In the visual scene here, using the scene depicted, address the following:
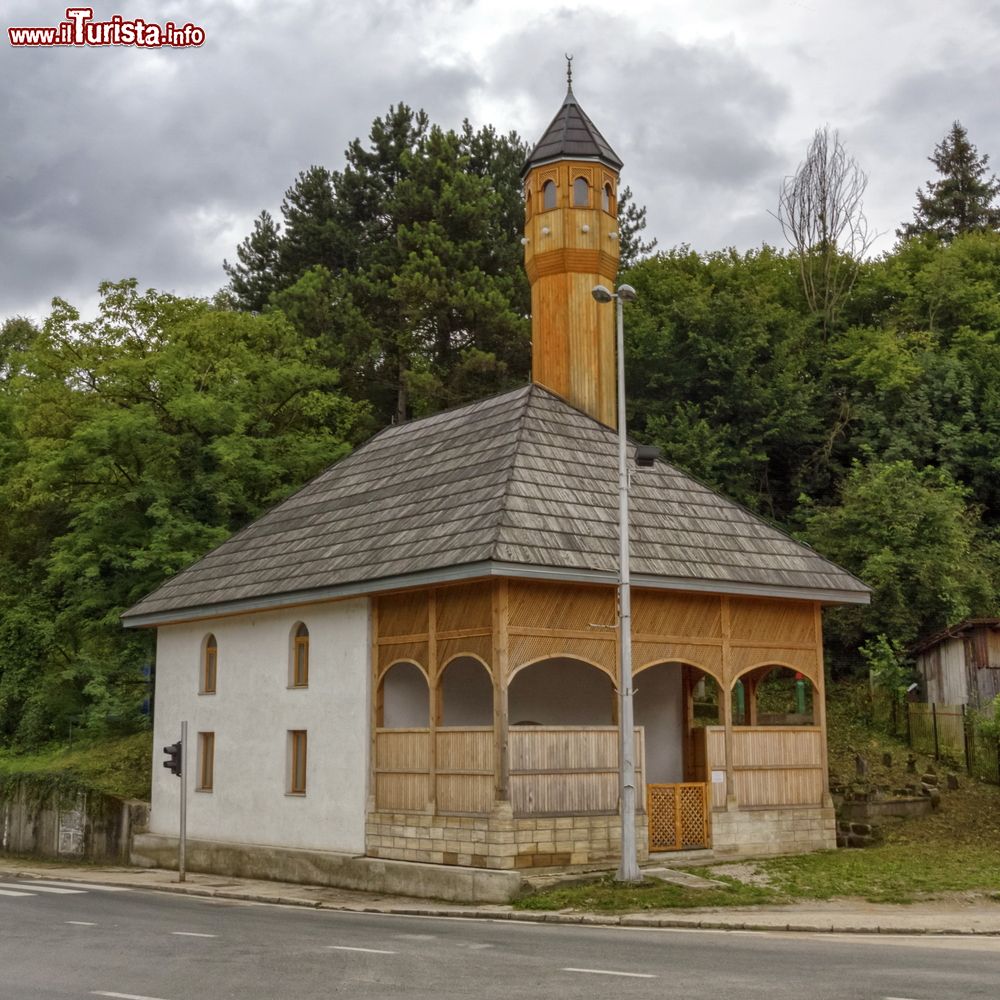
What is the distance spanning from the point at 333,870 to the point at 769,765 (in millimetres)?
7766

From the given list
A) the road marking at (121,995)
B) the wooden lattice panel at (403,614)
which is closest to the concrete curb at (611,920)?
the wooden lattice panel at (403,614)

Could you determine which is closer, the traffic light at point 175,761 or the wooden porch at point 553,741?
the wooden porch at point 553,741

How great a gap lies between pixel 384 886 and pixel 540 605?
17.2ft

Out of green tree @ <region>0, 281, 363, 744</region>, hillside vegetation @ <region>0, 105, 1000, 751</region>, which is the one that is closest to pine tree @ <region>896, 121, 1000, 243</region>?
hillside vegetation @ <region>0, 105, 1000, 751</region>

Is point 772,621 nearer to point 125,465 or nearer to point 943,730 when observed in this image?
point 943,730

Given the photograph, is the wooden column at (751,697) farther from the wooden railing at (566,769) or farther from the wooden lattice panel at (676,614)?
the wooden railing at (566,769)

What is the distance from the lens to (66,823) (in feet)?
104

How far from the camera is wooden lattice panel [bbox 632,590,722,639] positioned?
22375mm

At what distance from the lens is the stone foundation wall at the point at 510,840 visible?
20.0 metres

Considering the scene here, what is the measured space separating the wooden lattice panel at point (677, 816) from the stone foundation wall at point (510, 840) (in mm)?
895

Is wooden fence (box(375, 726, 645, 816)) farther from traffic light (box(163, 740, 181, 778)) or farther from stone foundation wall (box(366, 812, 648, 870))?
traffic light (box(163, 740, 181, 778))

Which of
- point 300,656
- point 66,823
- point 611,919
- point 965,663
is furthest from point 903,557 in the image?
point 66,823

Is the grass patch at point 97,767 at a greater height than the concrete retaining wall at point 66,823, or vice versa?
the grass patch at point 97,767

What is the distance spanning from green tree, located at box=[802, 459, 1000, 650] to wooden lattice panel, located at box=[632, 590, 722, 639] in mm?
14900
